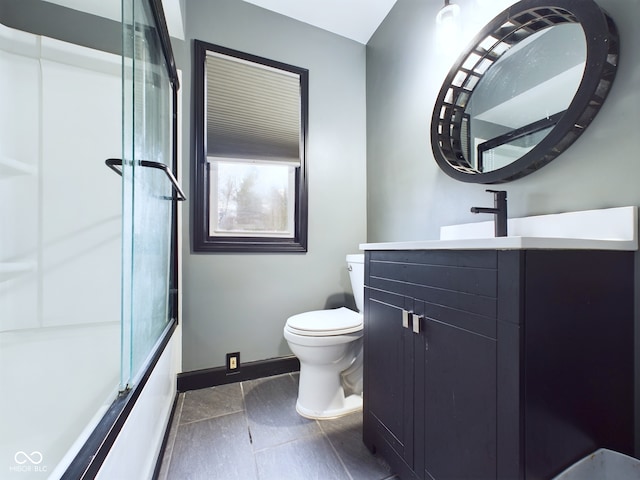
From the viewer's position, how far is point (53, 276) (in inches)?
47.8

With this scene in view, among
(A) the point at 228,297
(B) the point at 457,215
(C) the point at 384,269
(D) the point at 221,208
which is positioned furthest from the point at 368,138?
(A) the point at 228,297

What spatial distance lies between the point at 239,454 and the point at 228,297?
2.63 ft

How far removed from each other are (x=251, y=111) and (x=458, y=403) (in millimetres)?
1818

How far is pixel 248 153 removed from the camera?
1720 millimetres

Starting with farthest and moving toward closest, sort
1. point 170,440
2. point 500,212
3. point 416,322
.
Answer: point 170,440 < point 500,212 < point 416,322

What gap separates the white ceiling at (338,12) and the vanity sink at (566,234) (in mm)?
1652

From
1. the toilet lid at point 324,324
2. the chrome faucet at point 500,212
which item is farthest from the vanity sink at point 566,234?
the toilet lid at point 324,324

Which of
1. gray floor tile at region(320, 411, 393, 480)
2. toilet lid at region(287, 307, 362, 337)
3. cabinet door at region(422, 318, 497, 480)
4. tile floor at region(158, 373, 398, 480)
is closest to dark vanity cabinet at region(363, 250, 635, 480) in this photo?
cabinet door at region(422, 318, 497, 480)

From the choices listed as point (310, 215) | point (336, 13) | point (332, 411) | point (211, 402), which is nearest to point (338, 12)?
point (336, 13)

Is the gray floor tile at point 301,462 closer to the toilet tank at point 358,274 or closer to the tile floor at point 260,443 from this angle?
the tile floor at point 260,443

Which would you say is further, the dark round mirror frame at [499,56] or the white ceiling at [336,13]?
the white ceiling at [336,13]

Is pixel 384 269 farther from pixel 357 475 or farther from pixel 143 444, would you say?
pixel 143 444

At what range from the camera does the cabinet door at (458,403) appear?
2.04 feet

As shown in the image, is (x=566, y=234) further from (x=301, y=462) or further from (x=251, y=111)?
(x=251, y=111)
